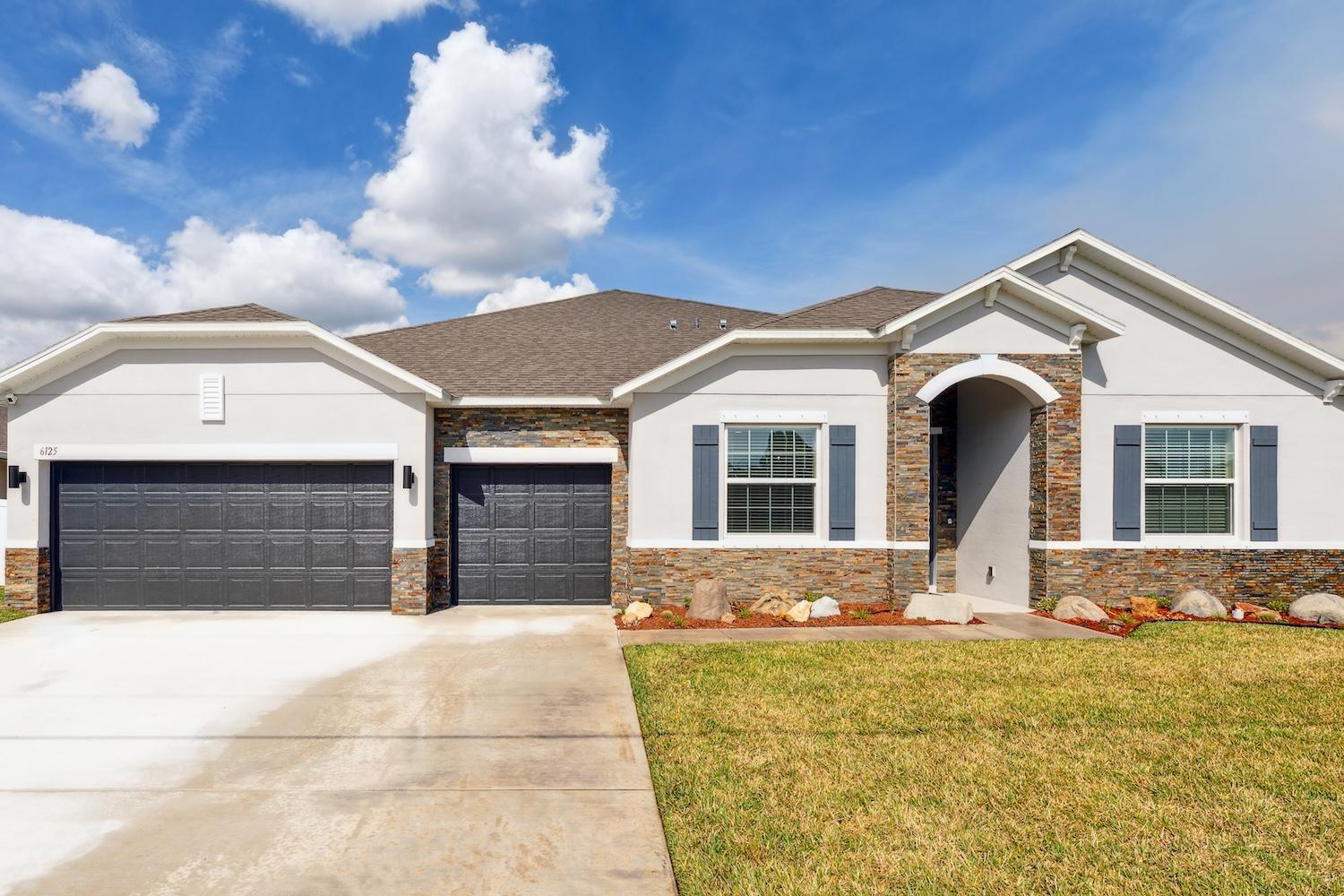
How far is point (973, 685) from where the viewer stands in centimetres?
668

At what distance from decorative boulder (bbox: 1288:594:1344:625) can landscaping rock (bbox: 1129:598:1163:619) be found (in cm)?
185

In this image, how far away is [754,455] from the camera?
10898 mm

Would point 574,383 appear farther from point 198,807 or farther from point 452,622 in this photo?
point 198,807

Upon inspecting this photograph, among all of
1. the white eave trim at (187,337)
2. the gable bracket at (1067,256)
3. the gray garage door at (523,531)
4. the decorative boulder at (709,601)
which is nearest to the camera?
the decorative boulder at (709,601)

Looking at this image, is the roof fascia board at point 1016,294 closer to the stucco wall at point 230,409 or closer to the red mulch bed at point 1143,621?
the red mulch bed at point 1143,621

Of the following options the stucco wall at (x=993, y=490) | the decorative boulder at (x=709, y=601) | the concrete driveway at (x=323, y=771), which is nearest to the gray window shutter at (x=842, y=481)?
the decorative boulder at (x=709, y=601)

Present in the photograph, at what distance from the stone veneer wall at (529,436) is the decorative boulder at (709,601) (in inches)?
61.8

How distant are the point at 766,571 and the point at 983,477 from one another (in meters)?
4.37

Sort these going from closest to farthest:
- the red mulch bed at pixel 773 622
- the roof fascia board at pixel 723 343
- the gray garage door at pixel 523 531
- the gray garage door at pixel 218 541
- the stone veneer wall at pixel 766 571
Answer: the red mulch bed at pixel 773 622 < the roof fascia board at pixel 723 343 < the stone veneer wall at pixel 766 571 < the gray garage door at pixel 218 541 < the gray garage door at pixel 523 531

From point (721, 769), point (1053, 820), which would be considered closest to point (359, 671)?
point (721, 769)

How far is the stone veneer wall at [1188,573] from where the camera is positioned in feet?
34.7

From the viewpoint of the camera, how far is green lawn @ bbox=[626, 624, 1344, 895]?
3639 millimetres

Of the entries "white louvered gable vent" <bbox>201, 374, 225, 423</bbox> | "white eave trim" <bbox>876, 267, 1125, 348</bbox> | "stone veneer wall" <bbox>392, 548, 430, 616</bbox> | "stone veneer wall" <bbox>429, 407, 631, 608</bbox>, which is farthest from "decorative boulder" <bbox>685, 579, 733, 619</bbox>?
"white louvered gable vent" <bbox>201, 374, 225, 423</bbox>

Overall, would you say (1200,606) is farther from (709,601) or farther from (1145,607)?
(709,601)
